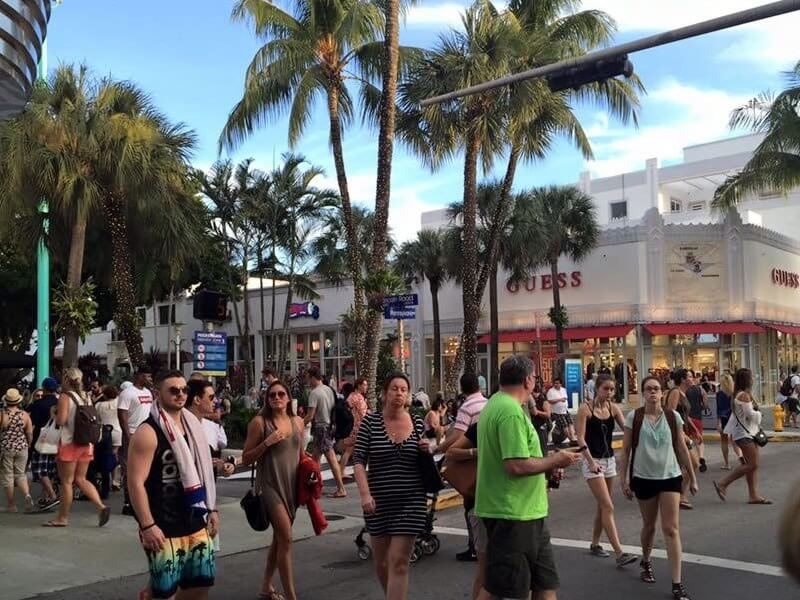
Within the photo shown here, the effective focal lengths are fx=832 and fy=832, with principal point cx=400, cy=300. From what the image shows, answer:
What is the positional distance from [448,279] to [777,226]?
21.5 metres

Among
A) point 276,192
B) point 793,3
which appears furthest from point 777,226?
point 793,3

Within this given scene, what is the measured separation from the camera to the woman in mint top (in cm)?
624

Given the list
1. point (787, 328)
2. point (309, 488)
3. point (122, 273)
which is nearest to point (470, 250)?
point (122, 273)

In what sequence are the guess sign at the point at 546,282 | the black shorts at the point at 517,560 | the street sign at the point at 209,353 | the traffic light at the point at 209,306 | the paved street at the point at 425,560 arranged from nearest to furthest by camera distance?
1. the black shorts at the point at 517,560
2. the paved street at the point at 425,560
3. the street sign at the point at 209,353
4. the traffic light at the point at 209,306
5. the guess sign at the point at 546,282

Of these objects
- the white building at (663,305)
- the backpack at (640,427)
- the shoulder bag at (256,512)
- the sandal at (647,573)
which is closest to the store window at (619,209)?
the white building at (663,305)

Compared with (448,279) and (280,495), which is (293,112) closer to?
(280,495)

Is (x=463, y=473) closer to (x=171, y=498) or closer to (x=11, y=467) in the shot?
(x=171, y=498)

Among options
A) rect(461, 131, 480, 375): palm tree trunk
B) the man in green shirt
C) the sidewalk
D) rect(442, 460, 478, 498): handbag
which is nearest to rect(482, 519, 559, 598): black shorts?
the man in green shirt

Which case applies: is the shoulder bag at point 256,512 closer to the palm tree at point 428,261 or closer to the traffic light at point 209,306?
the traffic light at point 209,306

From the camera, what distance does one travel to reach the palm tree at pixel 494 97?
18.7m

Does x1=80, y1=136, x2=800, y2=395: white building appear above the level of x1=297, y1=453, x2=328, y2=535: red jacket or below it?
above

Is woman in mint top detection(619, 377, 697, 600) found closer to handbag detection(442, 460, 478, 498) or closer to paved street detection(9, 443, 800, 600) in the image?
paved street detection(9, 443, 800, 600)

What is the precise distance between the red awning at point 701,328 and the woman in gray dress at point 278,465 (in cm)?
2790

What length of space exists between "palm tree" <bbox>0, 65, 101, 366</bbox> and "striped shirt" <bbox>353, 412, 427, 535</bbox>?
13.1 m
